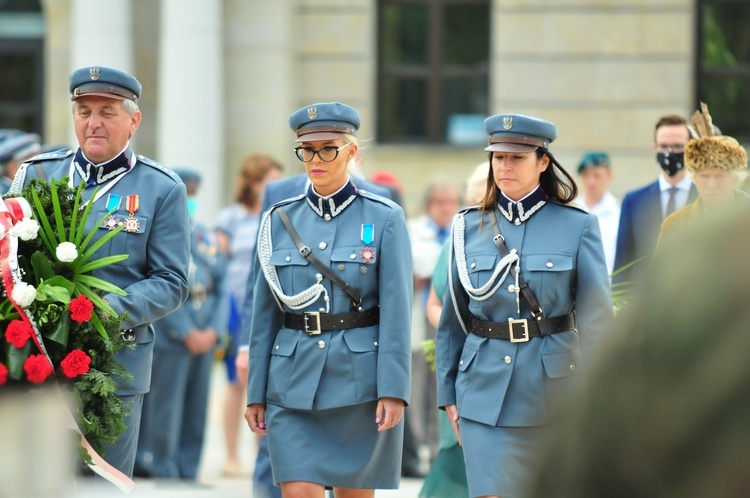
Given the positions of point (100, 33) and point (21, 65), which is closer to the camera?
point (100, 33)

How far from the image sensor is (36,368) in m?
3.98

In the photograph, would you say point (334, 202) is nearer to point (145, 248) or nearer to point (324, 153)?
point (324, 153)

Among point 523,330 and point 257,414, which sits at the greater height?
point 523,330

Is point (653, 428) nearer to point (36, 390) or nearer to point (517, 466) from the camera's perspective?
Answer: point (36, 390)

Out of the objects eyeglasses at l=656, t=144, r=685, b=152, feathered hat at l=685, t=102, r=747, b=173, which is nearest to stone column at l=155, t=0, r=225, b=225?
eyeglasses at l=656, t=144, r=685, b=152

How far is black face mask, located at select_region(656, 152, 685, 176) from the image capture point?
23.5 ft

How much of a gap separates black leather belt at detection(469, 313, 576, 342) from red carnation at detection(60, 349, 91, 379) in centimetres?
149

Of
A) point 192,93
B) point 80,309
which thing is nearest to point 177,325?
point 80,309

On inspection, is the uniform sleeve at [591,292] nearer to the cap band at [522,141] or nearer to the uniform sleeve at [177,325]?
the cap band at [522,141]

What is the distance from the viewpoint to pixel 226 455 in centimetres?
903

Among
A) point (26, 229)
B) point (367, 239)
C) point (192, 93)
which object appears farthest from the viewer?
point (192, 93)

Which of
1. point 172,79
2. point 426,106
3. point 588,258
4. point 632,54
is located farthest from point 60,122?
point 588,258

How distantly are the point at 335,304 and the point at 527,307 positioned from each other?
0.72 meters

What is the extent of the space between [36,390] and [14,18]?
1249 cm
